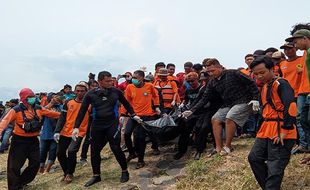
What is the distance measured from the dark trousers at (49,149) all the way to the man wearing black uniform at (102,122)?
2.63 meters

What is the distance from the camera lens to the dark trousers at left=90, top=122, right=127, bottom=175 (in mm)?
7996

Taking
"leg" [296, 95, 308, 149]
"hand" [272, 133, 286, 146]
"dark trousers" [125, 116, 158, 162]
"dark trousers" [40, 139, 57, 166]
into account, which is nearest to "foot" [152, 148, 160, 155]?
"dark trousers" [125, 116, 158, 162]

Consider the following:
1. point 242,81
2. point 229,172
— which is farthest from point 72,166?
point 242,81

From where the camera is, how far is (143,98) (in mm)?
9305

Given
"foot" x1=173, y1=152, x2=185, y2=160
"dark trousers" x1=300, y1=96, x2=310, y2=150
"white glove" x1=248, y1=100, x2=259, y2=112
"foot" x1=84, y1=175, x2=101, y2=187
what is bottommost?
"foot" x1=84, y1=175, x2=101, y2=187

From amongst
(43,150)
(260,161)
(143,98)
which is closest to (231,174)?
(260,161)

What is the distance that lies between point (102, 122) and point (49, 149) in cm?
316

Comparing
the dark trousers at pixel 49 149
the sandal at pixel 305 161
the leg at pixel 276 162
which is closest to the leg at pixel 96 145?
the dark trousers at pixel 49 149

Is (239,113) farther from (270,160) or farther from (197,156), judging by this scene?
(270,160)

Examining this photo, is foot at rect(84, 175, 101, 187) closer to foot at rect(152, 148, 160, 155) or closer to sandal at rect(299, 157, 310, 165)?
foot at rect(152, 148, 160, 155)

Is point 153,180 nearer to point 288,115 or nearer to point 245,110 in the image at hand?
point 245,110

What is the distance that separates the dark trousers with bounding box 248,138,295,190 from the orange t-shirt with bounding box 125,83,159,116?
4278 millimetres

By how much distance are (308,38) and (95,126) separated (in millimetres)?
4845

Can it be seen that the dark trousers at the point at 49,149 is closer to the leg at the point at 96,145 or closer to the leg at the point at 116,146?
the leg at the point at 96,145
